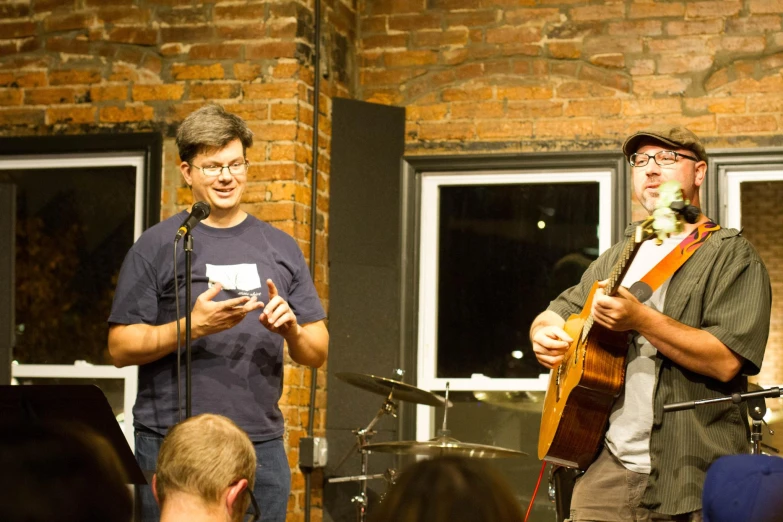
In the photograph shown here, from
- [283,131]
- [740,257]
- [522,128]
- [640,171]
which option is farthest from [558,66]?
[740,257]

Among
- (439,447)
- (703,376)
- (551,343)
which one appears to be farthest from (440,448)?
(703,376)

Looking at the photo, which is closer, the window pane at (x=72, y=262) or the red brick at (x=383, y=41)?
the window pane at (x=72, y=262)

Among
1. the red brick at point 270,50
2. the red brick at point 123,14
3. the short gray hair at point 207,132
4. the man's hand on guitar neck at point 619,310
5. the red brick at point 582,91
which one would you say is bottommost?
the man's hand on guitar neck at point 619,310

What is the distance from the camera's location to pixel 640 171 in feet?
11.6

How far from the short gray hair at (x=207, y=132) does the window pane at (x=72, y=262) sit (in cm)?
217

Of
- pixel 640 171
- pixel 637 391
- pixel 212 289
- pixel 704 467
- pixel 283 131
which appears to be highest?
pixel 283 131

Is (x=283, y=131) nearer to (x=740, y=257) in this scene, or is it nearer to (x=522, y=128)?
(x=522, y=128)

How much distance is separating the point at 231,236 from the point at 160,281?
28 centimetres

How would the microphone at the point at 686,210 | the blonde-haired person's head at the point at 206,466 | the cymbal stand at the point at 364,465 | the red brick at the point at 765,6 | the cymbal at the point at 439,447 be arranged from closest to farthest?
the blonde-haired person's head at the point at 206,466 < the microphone at the point at 686,210 < the cymbal at the point at 439,447 < the cymbal stand at the point at 364,465 < the red brick at the point at 765,6

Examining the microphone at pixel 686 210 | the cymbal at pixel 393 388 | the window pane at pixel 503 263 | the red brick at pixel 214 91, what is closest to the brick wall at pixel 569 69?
the window pane at pixel 503 263

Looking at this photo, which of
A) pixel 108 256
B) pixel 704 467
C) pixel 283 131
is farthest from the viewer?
pixel 108 256

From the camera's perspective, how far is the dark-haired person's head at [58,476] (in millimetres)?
2463

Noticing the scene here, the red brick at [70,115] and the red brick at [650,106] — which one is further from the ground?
the red brick at [650,106]

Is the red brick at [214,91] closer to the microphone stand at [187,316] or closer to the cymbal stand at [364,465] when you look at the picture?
the cymbal stand at [364,465]
